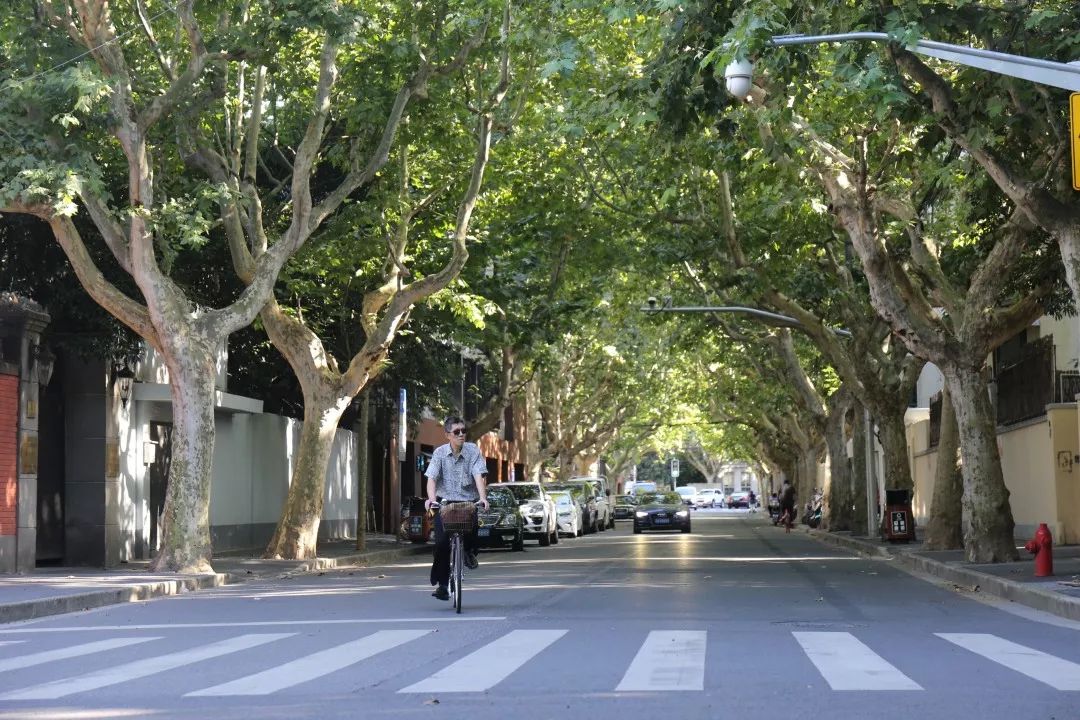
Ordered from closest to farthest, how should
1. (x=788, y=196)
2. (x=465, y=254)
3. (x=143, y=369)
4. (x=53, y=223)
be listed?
(x=53, y=223) < (x=788, y=196) < (x=465, y=254) < (x=143, y=369)

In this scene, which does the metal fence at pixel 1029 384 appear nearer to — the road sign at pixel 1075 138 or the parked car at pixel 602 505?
the parked car at pixel 602 505

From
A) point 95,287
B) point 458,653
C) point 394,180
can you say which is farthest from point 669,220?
point 458,653

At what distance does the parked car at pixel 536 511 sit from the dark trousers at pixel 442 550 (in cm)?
1972

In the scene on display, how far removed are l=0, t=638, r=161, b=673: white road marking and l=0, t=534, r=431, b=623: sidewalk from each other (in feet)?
10.8

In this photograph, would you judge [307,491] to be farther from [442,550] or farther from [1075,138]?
[1075,138]

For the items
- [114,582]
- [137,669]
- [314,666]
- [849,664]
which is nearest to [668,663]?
[849,664]

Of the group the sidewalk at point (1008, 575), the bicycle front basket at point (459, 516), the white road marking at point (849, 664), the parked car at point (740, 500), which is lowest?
the parked car at point (740, 500)

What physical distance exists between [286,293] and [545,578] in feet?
40.0

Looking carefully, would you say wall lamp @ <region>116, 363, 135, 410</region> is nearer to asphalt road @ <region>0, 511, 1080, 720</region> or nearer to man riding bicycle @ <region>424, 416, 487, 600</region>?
asphalt road @ <region>0, 511, 1080, 720</region>

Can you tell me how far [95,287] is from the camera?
818 inches

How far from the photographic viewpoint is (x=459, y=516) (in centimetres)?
1437

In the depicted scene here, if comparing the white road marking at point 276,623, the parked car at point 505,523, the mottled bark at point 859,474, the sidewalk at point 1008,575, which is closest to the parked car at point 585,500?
the mottled bark at point 859,474

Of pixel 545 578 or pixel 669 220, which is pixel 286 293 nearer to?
pixel 669 220

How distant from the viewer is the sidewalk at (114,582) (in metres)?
16.0
